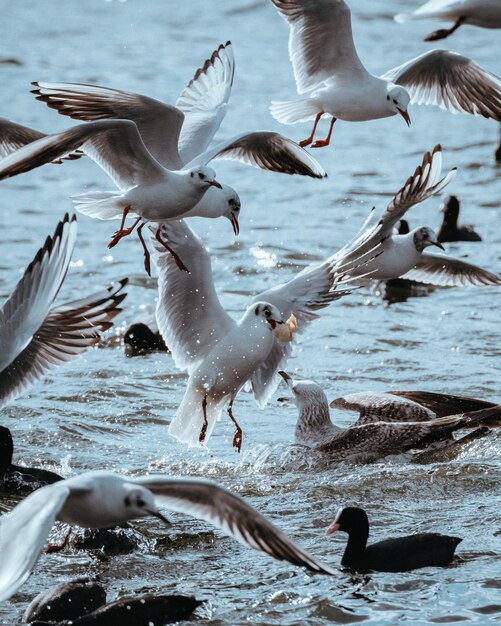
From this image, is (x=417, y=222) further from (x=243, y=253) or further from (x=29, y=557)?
(x=29, y=557)

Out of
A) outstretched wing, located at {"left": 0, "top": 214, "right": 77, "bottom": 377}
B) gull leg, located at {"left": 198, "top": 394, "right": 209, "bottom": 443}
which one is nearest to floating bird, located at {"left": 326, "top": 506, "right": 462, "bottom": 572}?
outstretched wing, located at {"left": 0, "top": 214, "right": 77, "bottom": 377}

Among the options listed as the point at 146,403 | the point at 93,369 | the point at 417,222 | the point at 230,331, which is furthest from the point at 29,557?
the point at 417,222

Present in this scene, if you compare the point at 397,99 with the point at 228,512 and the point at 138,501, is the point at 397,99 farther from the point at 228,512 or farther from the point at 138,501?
the point at 138,501

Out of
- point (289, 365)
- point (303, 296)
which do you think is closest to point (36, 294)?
point (303, 296)

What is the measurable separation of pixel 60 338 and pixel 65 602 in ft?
8.03

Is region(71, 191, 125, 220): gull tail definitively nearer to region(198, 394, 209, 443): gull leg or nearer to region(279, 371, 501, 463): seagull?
region(198, 394, 209, 443): gull leg

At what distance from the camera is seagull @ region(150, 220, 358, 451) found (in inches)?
328

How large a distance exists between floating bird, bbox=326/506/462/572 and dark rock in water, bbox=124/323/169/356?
4.80 m

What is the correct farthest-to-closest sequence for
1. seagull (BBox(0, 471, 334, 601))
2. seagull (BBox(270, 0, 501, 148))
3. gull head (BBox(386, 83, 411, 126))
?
seagull (BBox(270, 0, 501, 148))
gull head (BBox(386, 83, 411, 126))
seagull (BBox(0, 471, 334, 601))

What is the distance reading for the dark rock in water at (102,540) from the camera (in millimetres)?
6715

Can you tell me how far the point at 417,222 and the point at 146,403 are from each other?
6.48 meters

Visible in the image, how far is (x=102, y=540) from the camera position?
674 centimetres

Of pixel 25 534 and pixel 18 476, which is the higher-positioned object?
pixel 25 534

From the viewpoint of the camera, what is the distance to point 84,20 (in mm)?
24531
